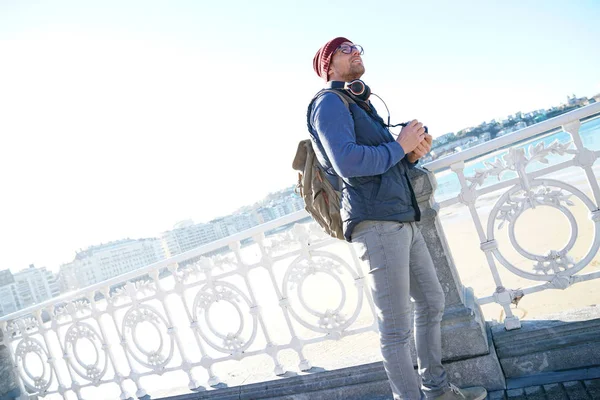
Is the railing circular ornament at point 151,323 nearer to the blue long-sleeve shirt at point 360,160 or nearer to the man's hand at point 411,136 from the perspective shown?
the blue long-sleeve shirt at point 360,160

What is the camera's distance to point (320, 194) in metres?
1.99

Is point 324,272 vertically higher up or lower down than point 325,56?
lower down

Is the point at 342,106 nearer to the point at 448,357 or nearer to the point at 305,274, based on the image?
the point at 305,274

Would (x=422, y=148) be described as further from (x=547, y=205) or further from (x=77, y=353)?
(x=77, y=353)

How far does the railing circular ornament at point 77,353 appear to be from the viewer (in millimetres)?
3629

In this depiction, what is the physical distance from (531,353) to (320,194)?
1502 millimetres

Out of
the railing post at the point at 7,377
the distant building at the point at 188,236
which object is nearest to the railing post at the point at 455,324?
the railing post at the point at 7,377

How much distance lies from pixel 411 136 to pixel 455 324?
3.88ft

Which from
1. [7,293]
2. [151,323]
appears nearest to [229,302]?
[151,323]

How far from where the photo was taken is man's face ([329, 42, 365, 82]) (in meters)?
1.93

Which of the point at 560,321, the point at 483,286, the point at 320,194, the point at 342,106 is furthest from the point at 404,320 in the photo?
the point at 483,286

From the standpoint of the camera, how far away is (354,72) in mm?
1948

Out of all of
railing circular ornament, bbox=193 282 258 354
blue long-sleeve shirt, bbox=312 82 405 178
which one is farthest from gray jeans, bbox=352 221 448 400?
railing circular ornament, bbox=193 282 258 354

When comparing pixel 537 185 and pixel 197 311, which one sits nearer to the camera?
pixel 537 185
